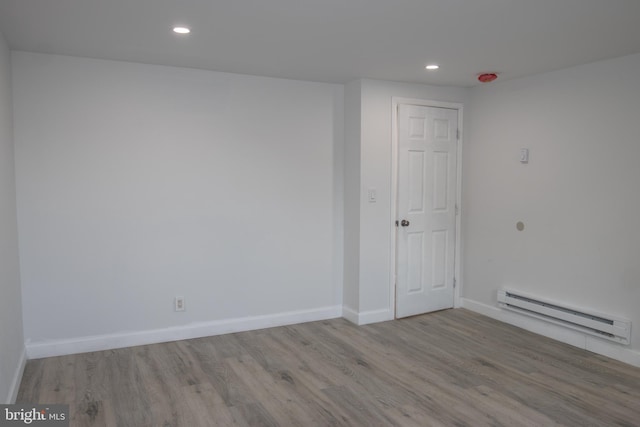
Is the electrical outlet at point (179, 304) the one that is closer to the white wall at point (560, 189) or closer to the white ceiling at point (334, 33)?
the white ceiling at point (334, 33)

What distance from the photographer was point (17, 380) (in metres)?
3.10

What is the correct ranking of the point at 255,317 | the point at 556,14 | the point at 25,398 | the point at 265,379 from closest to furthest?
the point at 556,14
the point at 25,398
the point at 265,379
the point at 255,317

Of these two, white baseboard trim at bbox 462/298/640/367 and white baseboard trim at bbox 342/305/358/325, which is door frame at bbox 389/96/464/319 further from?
white baseboard trim at bbox 462/298/640/367

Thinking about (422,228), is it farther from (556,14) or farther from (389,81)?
(556,14)

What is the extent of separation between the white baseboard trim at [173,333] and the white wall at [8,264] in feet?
0.85

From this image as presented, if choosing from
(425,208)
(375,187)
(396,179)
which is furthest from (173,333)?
(425,208)

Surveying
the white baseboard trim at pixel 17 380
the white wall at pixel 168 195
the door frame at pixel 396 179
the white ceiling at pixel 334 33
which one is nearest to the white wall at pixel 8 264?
the white baseboard trim at pixel 17 380

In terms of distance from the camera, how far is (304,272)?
460 cm

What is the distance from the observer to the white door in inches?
183

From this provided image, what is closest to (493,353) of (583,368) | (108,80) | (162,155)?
(583,368)

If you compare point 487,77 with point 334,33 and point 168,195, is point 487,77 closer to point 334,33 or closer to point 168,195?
point 334,33

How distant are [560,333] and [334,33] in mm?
3076

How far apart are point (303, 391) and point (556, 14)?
8.76 feet

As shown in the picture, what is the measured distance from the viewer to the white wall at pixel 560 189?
3.62 metres
